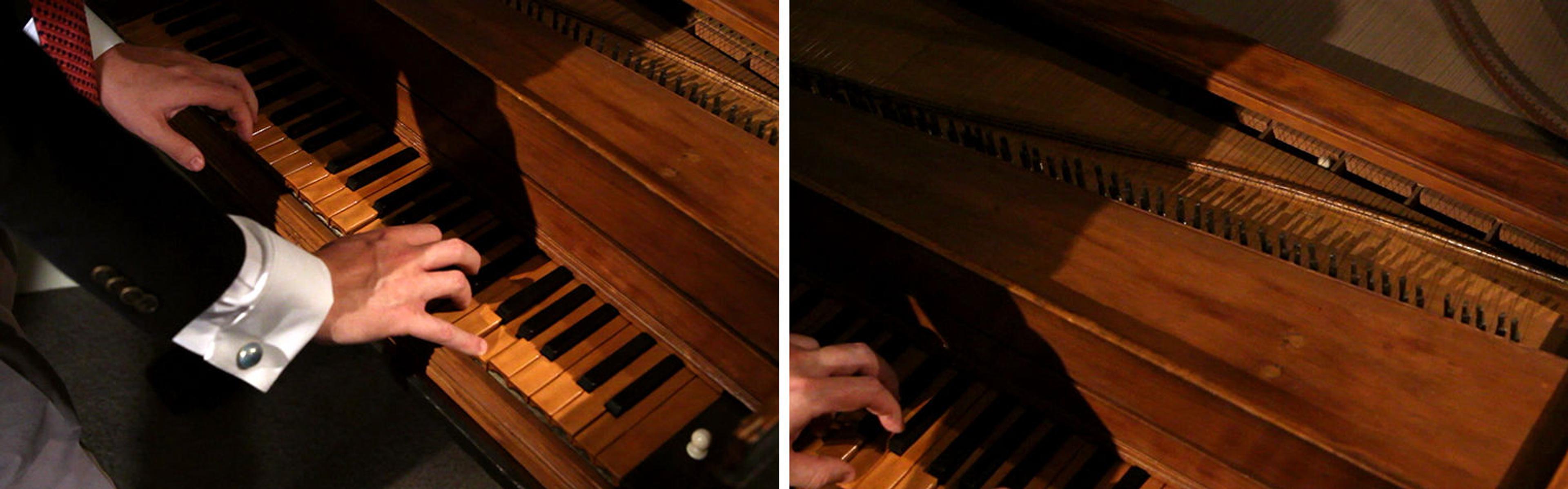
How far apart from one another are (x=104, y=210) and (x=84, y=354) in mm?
180

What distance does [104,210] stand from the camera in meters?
0.76

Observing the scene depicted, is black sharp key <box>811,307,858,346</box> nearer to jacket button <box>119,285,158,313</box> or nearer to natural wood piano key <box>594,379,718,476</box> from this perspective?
natural wood piano key <box>594,379,718,476</box>

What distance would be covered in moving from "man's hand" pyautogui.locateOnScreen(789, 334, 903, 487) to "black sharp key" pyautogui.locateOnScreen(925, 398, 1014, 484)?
7.9 inches

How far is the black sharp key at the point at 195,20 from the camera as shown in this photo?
3.21ft

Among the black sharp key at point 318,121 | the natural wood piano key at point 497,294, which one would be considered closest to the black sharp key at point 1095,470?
the natural wood piano key at point 497,294

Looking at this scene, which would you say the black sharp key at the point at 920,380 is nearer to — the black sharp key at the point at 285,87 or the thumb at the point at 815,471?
the thumb at the point at 815,471

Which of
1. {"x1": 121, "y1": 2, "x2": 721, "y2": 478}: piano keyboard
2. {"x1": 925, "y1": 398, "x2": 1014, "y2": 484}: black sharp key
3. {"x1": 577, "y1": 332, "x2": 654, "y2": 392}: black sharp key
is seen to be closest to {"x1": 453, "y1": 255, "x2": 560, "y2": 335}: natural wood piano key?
{"x1": 121, "y1": 2, "x2": 721, "y2": 478}: piano keyboard

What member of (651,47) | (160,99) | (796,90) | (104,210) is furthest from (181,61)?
(796,90)

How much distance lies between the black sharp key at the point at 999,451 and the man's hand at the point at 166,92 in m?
0.73

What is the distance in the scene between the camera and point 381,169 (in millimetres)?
1013

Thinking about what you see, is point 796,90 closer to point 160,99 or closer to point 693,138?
point 693,138

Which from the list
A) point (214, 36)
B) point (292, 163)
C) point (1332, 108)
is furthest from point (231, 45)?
point (1332, 108)

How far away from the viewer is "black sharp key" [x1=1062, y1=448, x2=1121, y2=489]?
102 cm

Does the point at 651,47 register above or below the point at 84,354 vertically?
above
